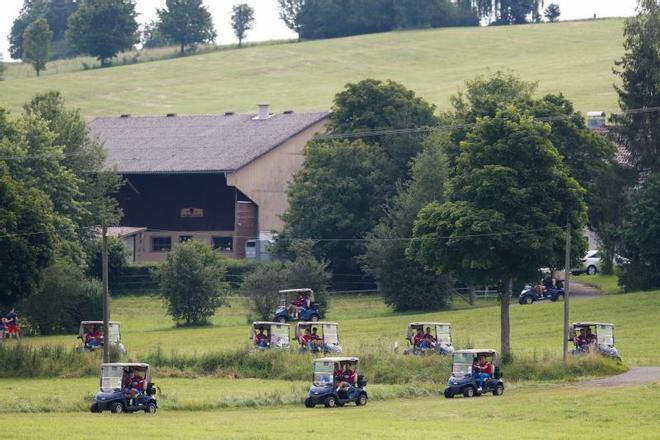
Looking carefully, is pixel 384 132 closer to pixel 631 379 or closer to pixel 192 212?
pixel 192 212

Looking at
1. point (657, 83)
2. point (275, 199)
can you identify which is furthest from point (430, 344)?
point (275, 199)

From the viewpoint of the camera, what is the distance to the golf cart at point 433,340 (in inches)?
2256

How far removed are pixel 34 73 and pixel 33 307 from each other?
4409 inches

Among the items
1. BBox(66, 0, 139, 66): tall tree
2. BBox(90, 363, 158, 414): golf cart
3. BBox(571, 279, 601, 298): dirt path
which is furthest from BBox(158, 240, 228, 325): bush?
BBox(66, 0, 139, 66): tall tree

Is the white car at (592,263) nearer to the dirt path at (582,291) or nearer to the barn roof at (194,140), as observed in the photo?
the dirt path at (582,291)

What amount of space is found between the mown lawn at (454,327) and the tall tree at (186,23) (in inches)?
4504

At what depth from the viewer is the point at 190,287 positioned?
7712 centimetres

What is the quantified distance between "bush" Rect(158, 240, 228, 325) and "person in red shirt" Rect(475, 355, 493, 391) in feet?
101

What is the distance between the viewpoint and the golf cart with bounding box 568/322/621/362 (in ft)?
183

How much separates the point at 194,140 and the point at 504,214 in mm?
53192

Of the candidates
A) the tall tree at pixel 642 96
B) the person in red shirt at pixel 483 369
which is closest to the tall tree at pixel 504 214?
the person in red shirt at pixel 483 369

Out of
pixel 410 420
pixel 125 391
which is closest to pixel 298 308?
pixel 125 391

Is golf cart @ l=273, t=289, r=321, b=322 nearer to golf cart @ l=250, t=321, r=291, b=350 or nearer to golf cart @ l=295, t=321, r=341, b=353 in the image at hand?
golf cart @ l=250, t=321, r=291, b=350

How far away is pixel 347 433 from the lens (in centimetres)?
3669
